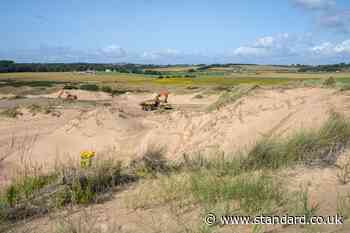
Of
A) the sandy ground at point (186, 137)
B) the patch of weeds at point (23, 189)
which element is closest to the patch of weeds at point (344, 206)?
the sandy ground at point (186, 137)

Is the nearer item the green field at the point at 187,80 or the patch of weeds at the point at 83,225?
the patch of weeds at the point at 83,225

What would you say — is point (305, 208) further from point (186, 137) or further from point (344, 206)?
point (186, 137)

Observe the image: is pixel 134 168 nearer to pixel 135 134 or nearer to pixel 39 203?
pixel 39 203

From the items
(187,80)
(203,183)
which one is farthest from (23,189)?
(187,80)

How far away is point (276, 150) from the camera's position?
629 cm

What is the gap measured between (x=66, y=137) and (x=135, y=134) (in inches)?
111

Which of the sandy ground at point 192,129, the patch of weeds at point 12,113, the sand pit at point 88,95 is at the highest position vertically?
the sandy ground at point 192,129

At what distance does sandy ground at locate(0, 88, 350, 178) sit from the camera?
32.6ft

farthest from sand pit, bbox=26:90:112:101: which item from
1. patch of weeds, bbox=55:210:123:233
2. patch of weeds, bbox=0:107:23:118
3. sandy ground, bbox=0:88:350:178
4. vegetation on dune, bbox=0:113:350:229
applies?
patch of weeds, bbox=55:210:123:233

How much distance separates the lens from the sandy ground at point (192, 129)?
9922mm

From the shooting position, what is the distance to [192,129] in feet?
39.4

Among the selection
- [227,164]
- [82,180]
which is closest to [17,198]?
[82,180]

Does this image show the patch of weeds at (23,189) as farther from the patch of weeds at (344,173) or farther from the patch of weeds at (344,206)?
the patch of weeds at (344,173)

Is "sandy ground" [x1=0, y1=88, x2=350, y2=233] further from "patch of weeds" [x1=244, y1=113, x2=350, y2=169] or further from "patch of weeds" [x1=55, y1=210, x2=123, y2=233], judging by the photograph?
"patch of weeds" [x1=244, y1=113, x2=350, y2=169]
